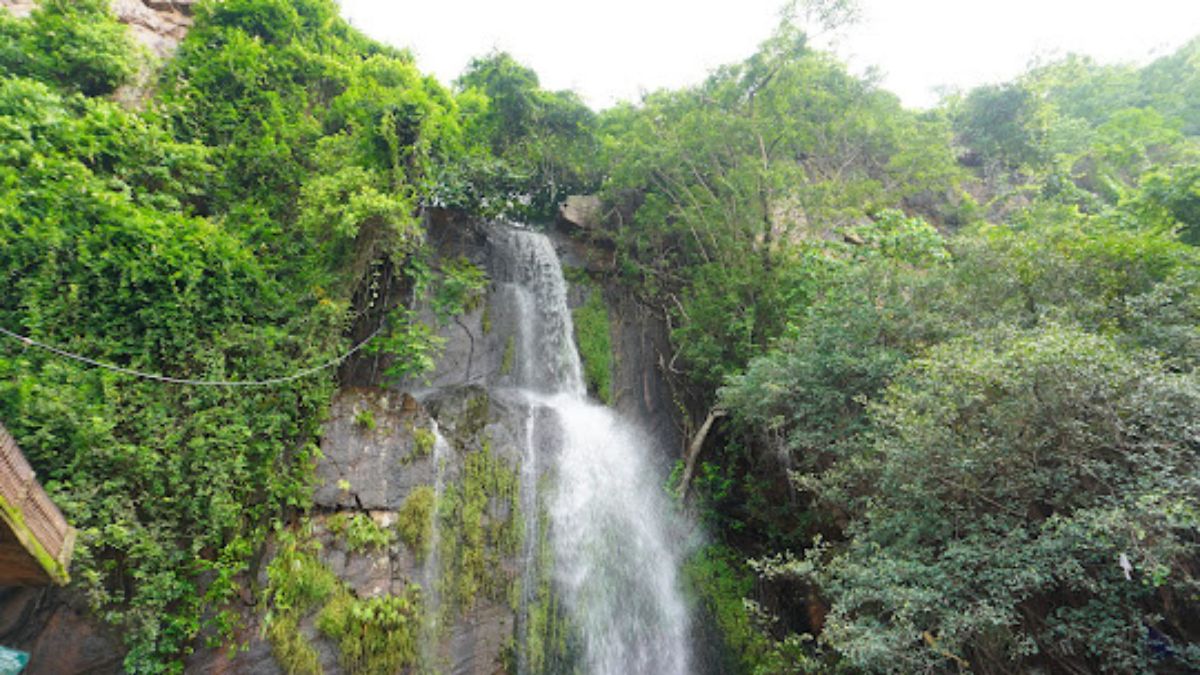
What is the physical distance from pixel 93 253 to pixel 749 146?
11.3 meters

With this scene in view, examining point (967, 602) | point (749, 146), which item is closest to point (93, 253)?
point (967, 602)

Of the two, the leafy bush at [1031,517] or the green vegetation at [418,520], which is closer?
the leafy bush at [1031,517]

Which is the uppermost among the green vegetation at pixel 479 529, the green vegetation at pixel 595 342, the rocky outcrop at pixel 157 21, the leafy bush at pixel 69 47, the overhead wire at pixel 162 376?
the rocky outcrop at pixel 157 21

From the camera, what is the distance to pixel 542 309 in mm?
11422

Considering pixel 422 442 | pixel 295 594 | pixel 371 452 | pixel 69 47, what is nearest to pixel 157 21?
pixel 69 47

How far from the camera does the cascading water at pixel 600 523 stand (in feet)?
24.0

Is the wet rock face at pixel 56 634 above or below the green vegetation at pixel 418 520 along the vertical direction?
below

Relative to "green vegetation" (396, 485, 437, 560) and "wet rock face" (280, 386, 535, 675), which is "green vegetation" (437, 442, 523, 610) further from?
"green vegetation" (396, 485, 437, 560)

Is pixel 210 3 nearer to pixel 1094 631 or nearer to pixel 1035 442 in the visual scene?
pixel 1035 442

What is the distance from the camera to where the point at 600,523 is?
8.23m

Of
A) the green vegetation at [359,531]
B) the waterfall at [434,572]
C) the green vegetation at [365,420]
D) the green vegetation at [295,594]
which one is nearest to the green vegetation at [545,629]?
the waterfall at [434,572]

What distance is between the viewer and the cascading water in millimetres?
7301

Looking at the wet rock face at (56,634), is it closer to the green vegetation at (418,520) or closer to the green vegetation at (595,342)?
the green vegetation at (418,520)

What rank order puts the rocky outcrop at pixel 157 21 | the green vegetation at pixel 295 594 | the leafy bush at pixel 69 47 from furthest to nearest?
the rocky outcrop at pixel 157 21
the leafy bush at pixel 69 47
the green vegetation at pixel 295 594
